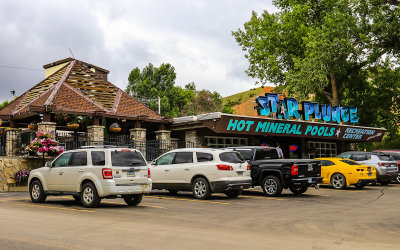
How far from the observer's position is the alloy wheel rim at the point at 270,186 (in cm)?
1647

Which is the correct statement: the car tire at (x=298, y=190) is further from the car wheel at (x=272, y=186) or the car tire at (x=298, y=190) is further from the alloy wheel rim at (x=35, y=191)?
the alloy wheel rim at (x=35, y=191)

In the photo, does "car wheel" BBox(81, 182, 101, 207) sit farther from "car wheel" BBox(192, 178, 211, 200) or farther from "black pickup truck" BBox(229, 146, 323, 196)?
"black pickup truck" BBox(229, 146, 323, 196)

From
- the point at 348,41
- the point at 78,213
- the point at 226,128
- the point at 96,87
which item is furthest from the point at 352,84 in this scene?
the point at 78,213

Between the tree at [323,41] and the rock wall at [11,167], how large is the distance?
25.3m

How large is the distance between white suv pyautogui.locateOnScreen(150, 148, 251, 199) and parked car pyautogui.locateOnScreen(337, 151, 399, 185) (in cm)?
956

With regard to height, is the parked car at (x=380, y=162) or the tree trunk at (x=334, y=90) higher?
the tree trunk at (x=334, y=90)

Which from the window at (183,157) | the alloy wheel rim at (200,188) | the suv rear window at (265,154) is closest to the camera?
the alloy wheel rim at (200,188)

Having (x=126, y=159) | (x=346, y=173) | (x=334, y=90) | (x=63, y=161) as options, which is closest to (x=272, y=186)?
(x=346, y=173)

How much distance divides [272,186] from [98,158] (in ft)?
23.8

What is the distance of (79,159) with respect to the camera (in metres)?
13.0

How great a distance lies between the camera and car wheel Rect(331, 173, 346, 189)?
20.2 m

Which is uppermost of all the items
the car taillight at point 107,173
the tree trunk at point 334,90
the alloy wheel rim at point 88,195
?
the tree trunk at point 334,90

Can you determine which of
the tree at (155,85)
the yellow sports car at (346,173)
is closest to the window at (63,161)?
the yellow sports car at (346,173)

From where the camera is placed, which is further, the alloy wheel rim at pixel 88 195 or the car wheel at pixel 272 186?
the car wheel at pixel 272 186
